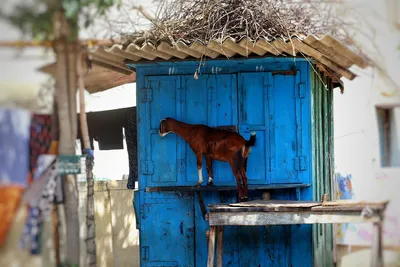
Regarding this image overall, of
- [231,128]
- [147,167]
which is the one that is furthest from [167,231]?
[231,128]

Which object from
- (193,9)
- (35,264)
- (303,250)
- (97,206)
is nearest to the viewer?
(35,264)

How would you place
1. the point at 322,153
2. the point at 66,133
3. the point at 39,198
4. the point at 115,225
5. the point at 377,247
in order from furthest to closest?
1. the point at 115,225
2. the point at 322,153
3. the point at 66,133
4. the point at 377,247
5. the point at 39,198

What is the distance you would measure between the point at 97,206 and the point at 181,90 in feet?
8.58

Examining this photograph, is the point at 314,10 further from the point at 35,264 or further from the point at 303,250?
the point at 35,264

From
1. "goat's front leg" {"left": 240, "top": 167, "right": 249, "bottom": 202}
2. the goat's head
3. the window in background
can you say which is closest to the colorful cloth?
the goat's head

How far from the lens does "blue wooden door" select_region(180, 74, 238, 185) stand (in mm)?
9086

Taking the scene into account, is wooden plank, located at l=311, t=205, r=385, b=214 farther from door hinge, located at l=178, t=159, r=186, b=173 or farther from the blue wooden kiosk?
door hinge, located at l=178, t=159, r=186, b=173

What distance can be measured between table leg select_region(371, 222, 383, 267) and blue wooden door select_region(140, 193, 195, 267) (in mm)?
2881

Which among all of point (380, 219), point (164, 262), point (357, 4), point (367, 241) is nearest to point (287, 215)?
point (380, 219)

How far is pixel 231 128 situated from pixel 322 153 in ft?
5.47

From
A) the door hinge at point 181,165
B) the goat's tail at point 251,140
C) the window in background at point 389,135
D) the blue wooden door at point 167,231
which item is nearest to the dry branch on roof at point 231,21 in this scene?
the goat's tail at point 251,140

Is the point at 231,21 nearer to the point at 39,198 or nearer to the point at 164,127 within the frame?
the point at 164,127

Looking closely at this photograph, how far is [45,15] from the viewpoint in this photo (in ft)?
21.8

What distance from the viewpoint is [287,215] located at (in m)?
7.78
